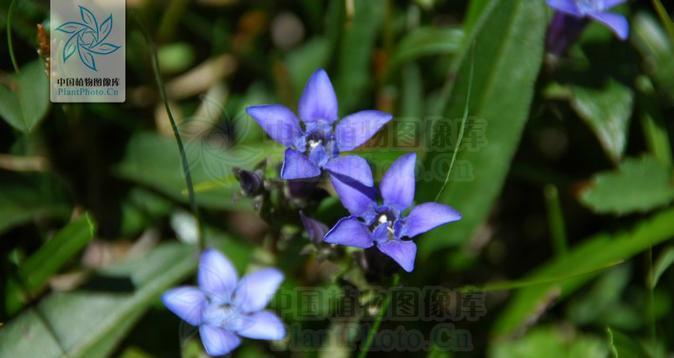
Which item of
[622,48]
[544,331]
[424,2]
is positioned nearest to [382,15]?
[424,2]

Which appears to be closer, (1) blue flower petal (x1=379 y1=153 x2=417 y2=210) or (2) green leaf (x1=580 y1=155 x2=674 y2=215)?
(1) blue flower petal (x1=379 y1=153 x2=417 y2=210)

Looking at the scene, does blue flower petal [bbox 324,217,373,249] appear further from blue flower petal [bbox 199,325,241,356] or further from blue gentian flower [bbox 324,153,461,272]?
blue flower petal [bbox 199,325,241,356]

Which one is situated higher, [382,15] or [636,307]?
[382,15]

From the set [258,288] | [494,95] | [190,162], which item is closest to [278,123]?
[258,288]

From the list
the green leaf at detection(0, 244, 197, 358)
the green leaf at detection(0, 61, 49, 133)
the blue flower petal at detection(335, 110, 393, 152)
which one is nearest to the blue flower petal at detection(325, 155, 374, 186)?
the blue flower petal at detection(335, 110, 393, 152)

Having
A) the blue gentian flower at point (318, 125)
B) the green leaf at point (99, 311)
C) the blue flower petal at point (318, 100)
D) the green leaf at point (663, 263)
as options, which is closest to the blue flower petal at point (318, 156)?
the blue gentian flower at point (318, 125)

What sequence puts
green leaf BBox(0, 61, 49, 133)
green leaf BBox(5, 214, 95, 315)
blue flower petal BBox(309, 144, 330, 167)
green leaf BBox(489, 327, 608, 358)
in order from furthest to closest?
green leaf BBox(489, 327, 608, 358) → green leaf BBox(0, 61, 49, 133) → green leaf BBox(5, 214, 95, 315) → blue flower petal BBox(309, 144, 330, 167)

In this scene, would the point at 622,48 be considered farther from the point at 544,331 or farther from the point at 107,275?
the point at 107,275

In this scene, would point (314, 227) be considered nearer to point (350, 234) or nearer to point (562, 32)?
point (350, 234)
